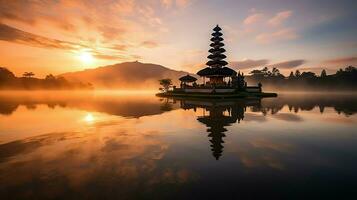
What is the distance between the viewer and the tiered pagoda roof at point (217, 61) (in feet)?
167

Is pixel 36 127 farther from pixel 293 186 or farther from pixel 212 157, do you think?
pixel 293 186

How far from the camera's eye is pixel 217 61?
174 feet

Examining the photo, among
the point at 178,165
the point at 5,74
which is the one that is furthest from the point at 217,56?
the point at 5,74

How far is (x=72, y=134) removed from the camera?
13.0 m

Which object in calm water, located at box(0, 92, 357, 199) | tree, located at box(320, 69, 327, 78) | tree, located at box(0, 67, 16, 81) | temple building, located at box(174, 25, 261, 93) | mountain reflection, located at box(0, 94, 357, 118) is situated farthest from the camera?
tree, located at box(0, 67, 16, 81)

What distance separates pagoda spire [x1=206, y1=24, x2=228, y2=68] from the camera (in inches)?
2094

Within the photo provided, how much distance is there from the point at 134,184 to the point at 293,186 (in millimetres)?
4425

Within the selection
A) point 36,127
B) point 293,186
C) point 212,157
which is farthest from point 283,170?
point 36,127

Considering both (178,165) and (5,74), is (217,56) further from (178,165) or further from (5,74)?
(5,74)

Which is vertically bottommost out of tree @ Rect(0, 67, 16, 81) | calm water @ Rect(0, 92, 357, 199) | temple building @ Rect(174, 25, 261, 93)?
calm water @ Rect(0, 92, 357, 199)

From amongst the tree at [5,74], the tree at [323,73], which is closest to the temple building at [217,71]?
the tree at [323,73]

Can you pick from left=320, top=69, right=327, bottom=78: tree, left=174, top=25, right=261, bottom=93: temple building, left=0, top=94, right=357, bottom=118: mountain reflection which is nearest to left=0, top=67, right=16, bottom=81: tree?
left=0, top=94, right=357, bottom=118: mountain reflection

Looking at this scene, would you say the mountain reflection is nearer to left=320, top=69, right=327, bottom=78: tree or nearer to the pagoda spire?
the pagoda spire

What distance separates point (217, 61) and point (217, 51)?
2779mm
